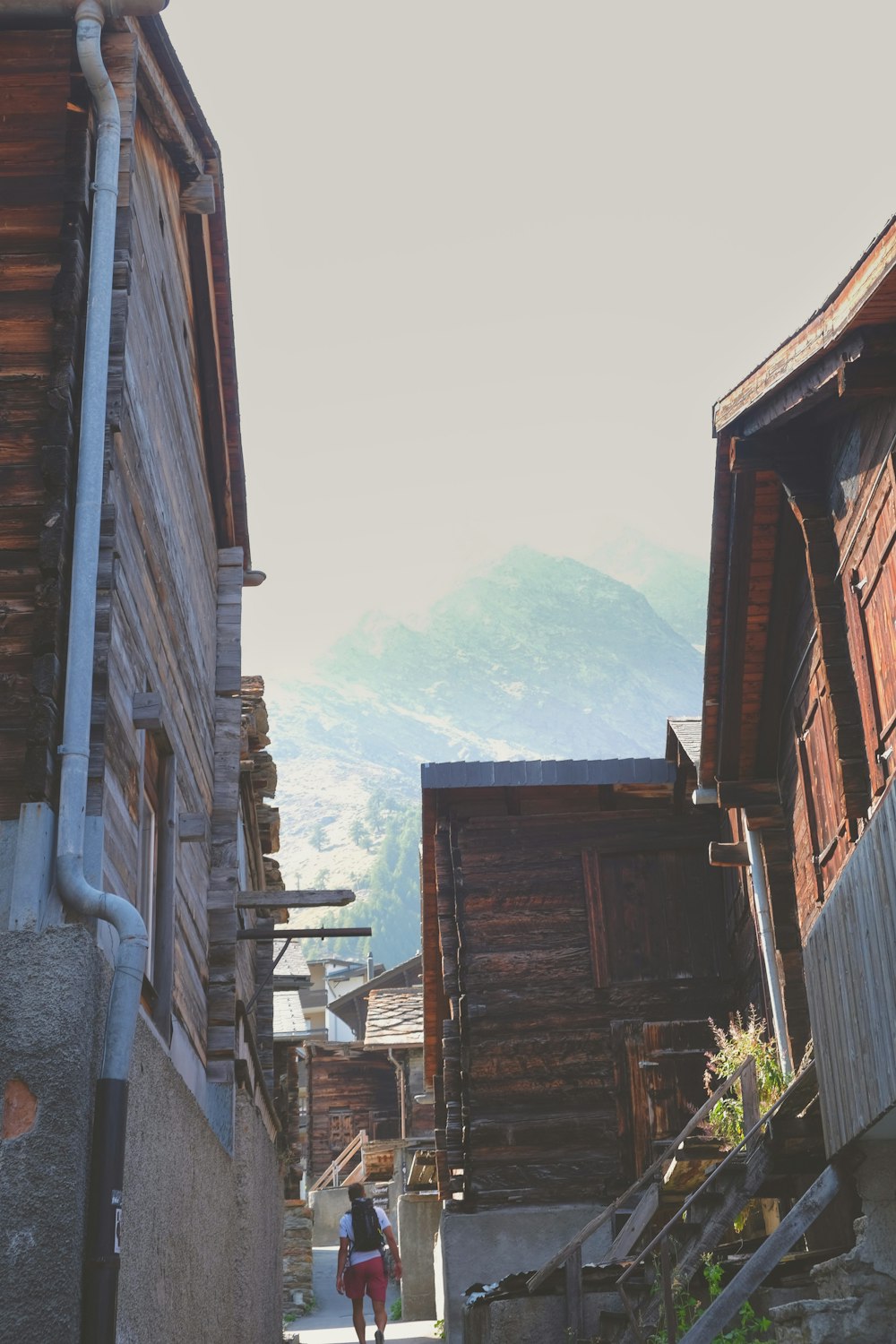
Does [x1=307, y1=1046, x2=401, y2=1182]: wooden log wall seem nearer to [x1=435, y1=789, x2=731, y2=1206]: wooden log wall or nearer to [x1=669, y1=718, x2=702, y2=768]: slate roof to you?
[x1=435, y1=789, x2=731, y2=1206]: wooden log wall

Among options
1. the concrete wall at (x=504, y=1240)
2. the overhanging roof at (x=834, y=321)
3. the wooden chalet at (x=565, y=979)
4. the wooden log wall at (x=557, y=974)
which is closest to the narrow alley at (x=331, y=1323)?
the concrete wall at (x=504, y=1240)

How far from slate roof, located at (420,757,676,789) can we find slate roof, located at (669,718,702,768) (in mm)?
521

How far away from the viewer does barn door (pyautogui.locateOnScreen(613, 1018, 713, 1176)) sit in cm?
1527

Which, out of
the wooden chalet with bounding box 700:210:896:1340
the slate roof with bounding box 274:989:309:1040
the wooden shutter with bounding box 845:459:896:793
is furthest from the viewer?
the slate roof with bounding box 274:989:309:1040

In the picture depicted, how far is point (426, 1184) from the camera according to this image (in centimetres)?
2514

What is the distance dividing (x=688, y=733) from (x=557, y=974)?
3048mm

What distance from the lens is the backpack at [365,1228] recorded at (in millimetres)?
12633

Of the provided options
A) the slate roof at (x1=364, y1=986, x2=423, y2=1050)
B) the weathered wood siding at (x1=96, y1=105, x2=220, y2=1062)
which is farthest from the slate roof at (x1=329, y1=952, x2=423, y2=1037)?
the weathered wood siding at (x1=96, y1=105, x2=220, y2=1062)

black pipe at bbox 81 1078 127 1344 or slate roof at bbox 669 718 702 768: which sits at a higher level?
slate roof at bbox 669 718 702 768

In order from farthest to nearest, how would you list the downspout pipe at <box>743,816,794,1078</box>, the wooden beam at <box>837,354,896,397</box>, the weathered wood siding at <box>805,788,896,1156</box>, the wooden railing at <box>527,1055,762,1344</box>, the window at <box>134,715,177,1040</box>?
the downspout pipe at <box>743,816,794,1078</box> → the wooden railing at <box>527,1055,762,1344</box> → the wooden beam at <box>837,354,896,397</box> → the window at <box>134,715,177,1040</box> → the weathered wood siding at <box>805,788,896,1156</box>

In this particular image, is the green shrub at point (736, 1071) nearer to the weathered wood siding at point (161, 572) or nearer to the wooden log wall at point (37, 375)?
the weathered wood siding at point (161, 572)

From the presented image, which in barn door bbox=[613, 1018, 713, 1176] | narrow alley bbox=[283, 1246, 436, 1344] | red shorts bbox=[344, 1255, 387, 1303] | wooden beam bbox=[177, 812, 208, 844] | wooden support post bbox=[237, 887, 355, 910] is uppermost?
wooden support post bbox=[237, 887, 355, 910]

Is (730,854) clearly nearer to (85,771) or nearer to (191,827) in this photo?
(191,827)

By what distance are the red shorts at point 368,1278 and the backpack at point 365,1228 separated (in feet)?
0.42
